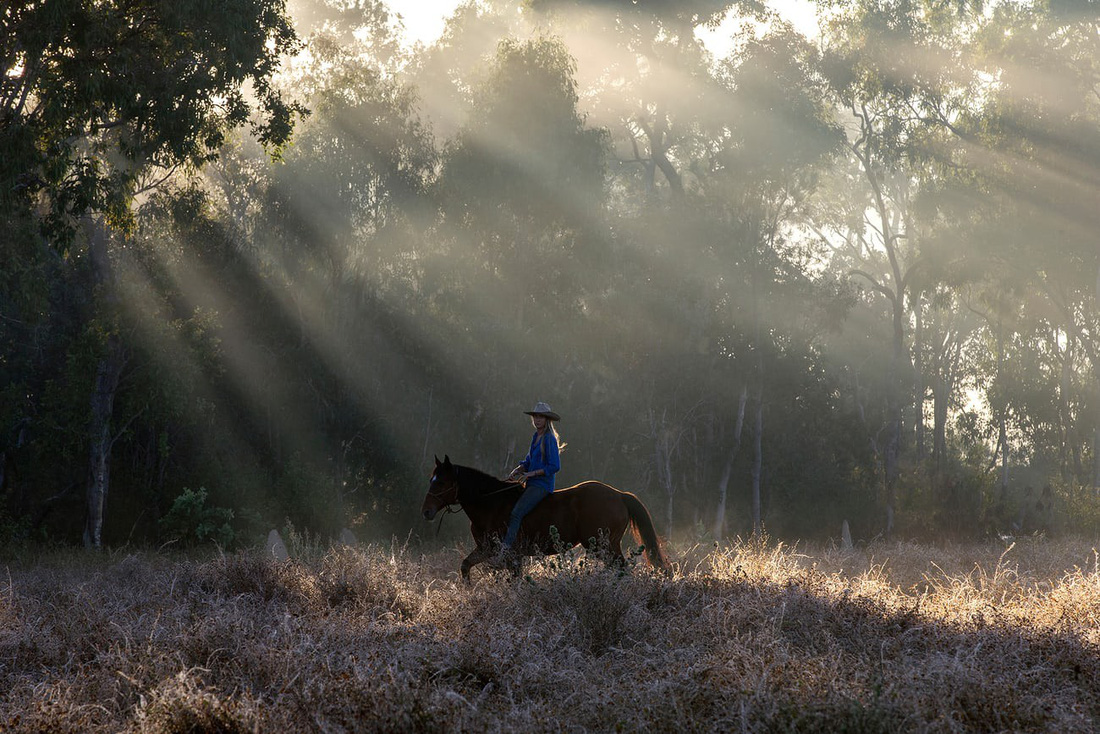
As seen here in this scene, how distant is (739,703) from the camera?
488cm

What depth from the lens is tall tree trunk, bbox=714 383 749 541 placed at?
33.4m

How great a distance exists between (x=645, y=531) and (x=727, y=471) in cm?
2375

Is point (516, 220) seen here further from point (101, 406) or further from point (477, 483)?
point (477, 483)

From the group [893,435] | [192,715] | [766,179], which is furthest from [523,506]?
[766,179]

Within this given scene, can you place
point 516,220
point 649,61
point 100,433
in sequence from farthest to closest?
point 649,61 < point 516,220 < point 100,433

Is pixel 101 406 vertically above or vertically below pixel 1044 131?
below

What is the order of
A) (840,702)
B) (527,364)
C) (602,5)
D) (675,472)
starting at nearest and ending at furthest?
(840,702), (527,364), (675,472), (602,5)

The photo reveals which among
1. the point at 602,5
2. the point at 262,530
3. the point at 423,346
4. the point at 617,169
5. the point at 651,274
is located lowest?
the point at 262,530

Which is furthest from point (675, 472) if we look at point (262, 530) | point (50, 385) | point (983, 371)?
point (983, 371)

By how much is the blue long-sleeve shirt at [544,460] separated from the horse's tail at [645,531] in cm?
84

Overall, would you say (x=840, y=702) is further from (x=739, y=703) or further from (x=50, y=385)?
(x=50, y=385)

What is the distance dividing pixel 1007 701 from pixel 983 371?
172 feet

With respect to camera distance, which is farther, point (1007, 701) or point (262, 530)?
point (262, 530)

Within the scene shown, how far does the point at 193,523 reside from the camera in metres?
22.6
